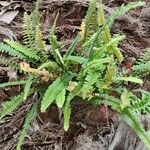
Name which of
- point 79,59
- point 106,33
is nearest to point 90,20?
point 106,33

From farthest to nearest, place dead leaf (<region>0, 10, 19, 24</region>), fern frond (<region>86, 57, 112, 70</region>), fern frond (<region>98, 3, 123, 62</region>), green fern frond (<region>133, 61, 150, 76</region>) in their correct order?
dead leaf (<region>0, 10, 19, 24</region>) → green fern frond (<region>133, 61, 150, 76</region>) → fern frond (<region>98, 3, 123, 62</region>) → fern frond (<region>86, 57, 112, 70</region>)

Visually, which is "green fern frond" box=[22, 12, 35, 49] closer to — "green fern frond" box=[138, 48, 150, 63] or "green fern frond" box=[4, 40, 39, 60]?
"green fern frond" box=[4, 40, 39, 60]

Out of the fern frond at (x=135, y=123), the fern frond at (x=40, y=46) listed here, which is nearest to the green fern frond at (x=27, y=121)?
the fern frond at (x=40, y=46)

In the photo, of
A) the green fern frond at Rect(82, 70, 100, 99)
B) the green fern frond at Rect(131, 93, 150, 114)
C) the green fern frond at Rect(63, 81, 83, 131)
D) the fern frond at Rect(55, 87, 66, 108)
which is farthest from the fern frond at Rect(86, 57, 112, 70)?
the green fern frond at Rect(131, 93, 150, 114)

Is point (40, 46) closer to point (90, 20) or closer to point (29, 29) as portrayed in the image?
point (29, 29)

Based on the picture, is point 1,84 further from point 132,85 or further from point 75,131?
point 132,85

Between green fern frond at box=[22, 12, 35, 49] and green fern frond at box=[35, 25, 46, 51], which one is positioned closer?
green fern frond at box=[35, 25, 46, 51]
